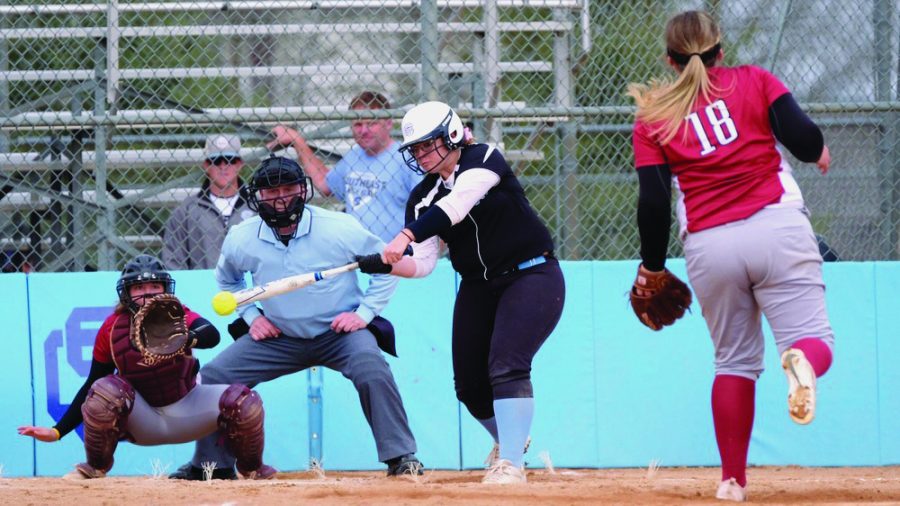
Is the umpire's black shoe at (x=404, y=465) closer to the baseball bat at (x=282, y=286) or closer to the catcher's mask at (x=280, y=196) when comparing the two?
the baseball bat at (x=282, y=286)

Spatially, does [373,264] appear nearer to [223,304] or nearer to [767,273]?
[223,304]

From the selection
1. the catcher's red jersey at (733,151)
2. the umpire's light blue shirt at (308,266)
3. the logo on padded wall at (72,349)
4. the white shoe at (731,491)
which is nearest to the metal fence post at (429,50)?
the umpire's light blue shirt at (308,266)

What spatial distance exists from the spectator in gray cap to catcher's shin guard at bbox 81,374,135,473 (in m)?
1.71

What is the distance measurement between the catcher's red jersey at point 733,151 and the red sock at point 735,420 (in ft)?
2.06

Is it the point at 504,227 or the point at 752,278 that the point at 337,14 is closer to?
the point at 504,227

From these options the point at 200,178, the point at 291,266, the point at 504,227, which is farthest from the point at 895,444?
the point at 200,178

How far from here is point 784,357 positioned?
14.0ft

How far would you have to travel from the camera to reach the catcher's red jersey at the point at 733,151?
448 cm

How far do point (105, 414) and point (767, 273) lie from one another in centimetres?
343

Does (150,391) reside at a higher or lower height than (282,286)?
lower

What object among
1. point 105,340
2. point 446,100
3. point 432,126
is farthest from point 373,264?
point 446,100

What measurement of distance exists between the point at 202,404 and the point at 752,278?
121 inches

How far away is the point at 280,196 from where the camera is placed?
254 inches

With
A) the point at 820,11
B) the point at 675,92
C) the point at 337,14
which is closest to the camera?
the point at 675,92
